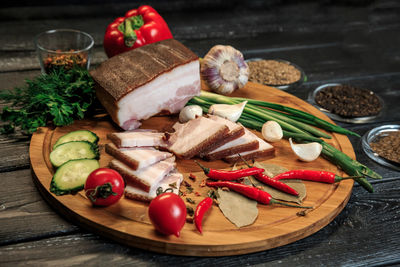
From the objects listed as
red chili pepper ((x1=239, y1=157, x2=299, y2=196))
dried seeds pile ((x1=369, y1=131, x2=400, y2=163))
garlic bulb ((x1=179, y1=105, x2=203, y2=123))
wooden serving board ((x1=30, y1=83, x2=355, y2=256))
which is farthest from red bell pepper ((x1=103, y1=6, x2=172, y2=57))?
dried seeds pile ((x1=369, y1=131, x2=400, y2=163))

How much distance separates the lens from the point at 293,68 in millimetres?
5191

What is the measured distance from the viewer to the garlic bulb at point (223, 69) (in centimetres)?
432

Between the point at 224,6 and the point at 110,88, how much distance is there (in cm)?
359

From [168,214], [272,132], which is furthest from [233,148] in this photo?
[168,214]

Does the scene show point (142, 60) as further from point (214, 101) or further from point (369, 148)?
point (369, 148)

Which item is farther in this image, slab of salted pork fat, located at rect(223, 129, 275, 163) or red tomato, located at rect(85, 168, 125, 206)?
slab of salted pork fat, located at rect(223, 129, 275, 163)

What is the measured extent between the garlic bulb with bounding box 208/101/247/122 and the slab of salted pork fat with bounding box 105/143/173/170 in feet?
2.22

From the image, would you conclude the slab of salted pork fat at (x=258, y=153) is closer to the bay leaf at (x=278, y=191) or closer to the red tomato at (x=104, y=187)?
the bay leaf at (x=278, y=191)

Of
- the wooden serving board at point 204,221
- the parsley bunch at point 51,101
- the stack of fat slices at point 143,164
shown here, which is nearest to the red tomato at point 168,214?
the wooden serving board at point 204,221

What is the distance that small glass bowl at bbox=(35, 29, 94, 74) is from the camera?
424 cm

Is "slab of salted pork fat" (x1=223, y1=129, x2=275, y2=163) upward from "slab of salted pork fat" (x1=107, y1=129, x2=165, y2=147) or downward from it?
downward

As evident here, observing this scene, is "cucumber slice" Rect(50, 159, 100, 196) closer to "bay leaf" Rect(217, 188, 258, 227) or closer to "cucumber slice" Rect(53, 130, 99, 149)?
"cucumber slice" Rect(53, 130, 99, 149)

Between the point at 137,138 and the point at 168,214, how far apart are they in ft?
3.08

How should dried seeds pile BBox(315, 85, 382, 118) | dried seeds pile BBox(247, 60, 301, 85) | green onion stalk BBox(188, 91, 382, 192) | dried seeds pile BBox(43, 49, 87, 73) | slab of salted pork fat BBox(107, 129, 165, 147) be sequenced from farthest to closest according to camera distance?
dried seeds pile BBox(247, 60, 301, 85), dried seeds pile BBox(315, 85, 382, 118), dried seeds pile BBox(43, 49, 87, 73), green onion stalk BBox(188, 91, 382, 192), slab of salted pork fat BBox(107, 129, 165, 147)
